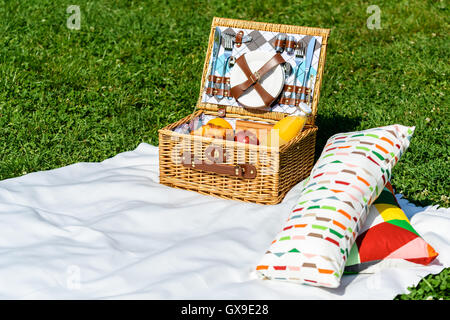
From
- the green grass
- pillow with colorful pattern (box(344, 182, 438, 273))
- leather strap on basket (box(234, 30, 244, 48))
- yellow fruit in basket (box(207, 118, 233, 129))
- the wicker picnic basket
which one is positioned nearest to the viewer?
pillow with colorful pattern (box(344, 182, 438, 273))

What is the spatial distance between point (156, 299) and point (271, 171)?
1.09m

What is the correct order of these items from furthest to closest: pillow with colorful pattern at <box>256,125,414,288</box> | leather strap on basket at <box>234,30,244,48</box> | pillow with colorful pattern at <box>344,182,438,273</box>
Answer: leather strap on basket at <box>234,30,244,48</box> < pillow with colorful pattern at <box>344,182,438,273</box> < pillow with colorful pattern at <box>256,125,414,288</box>

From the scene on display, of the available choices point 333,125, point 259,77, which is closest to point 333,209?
point 259,77

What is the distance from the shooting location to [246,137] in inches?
131

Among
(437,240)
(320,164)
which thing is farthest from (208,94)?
(437,240)

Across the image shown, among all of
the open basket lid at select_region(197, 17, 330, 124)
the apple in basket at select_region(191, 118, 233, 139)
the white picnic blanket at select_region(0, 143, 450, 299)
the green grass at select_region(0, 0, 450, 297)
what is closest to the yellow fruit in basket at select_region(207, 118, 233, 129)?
the apple in basket at select_region(191, 118, 233, 139)

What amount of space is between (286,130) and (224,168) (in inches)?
18.1

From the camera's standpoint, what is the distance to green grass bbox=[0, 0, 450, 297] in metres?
4.17

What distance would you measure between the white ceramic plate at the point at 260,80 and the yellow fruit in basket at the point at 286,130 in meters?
0.35

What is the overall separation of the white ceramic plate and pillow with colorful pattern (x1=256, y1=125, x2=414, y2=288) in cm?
86

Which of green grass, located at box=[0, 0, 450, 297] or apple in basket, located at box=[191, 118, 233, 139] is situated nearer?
apple in basket, located at box=[191, 118, 233, 139]

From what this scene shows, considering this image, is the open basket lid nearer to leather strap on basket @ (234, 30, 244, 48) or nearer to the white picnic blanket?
leather strap on basket @ (234, 30, 244, 48)

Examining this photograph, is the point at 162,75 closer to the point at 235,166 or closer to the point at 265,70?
the point at 265,70

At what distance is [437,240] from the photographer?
2846mm
